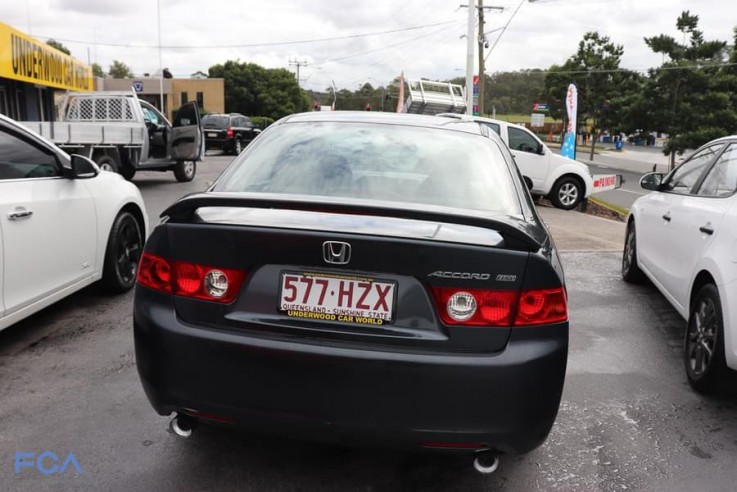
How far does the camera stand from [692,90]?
118ft

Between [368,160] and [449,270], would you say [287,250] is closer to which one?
[449,270]

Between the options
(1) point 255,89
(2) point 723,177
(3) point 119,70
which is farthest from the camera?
(3) point 119,70

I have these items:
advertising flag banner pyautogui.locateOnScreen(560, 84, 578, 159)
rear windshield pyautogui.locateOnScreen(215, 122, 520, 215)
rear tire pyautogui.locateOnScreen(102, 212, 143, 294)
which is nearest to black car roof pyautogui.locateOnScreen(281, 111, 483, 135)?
rear windshield pyautogui.locateOnScreen(215, 122, 520, 215)

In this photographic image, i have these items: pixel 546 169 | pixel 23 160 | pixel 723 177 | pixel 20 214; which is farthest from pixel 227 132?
pixel 723 177

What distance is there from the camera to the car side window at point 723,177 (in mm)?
4048

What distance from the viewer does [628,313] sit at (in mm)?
5617

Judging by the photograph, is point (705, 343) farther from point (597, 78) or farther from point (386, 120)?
point (597, 78)

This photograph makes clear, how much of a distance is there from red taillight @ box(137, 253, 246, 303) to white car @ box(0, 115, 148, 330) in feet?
5.85

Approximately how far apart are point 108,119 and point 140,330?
13147 millimetres

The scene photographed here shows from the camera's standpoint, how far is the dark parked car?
2614 cm

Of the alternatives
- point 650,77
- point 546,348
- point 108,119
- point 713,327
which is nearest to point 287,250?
point 546,348

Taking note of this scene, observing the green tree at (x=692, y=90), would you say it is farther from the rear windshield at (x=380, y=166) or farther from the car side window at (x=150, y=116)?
the rear windshield at (x=380, y=166)

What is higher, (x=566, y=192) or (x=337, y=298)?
(x=337, y=298)

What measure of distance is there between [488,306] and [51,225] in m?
3.27
